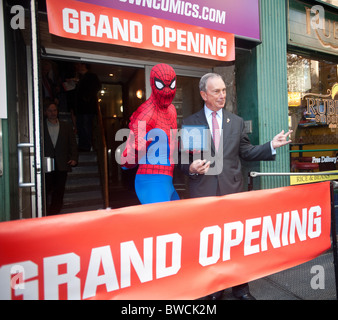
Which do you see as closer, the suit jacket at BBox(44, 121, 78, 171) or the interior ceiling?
the suit jacket at BBox(44, 121, 78, 171)

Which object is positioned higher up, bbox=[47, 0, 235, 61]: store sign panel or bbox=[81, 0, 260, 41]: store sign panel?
bbox=[81, 0, 260, 41]: store sign panel

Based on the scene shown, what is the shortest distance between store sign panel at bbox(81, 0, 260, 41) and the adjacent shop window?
3.69ft

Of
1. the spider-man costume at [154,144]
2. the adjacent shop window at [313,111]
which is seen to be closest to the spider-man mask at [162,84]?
the spider-man costume at [154,144]

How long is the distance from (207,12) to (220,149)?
1891mm

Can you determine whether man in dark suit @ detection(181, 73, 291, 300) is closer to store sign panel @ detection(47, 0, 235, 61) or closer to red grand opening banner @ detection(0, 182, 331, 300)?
red grand opening banner @ detection(0, 182, 331, 300)

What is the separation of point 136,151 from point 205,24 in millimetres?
1976

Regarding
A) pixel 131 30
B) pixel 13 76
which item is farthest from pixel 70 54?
pixel 131 30

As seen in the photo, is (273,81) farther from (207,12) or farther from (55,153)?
(55,153)

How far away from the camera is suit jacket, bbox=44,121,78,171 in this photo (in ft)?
13.8

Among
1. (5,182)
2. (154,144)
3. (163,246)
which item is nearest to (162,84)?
(154,144)

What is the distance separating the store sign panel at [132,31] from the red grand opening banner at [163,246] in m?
1.74

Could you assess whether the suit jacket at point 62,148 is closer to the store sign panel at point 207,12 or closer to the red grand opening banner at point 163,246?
the store sign panel at point 207,12

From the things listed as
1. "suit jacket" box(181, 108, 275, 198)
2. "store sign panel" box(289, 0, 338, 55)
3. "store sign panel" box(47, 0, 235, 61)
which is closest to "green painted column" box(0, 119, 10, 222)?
"store sign panel" box(47, 0, 235, 61)

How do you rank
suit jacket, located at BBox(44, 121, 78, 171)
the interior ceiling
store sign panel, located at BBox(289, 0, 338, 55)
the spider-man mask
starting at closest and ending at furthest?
the spider-man mask, store sign panel, located at BBox(289, 0, 338, 55), suit jacket, located at BBox(44, 121, 78, 171), the interior ceiling
